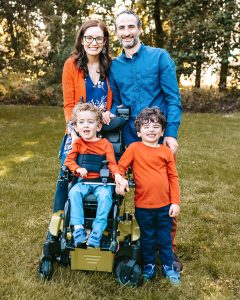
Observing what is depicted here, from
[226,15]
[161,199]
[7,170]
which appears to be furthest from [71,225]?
[226,15]

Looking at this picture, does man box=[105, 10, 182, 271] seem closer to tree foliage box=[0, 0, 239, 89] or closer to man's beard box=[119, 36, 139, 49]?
man's beard box=[119, 36, 139, 49]

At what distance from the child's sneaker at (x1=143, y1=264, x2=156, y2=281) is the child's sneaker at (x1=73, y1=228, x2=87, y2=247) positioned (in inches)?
28.2

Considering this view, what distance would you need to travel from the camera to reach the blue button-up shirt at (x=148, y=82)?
3.51m

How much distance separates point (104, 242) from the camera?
3.31 meters

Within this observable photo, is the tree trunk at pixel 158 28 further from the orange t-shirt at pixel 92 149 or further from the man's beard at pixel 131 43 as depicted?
the orange t-shirt at pixel 92 149

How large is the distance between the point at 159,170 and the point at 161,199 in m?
0.22

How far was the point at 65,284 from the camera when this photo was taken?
11.4 ft

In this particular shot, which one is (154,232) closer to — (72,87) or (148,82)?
(148,82)

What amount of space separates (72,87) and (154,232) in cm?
136

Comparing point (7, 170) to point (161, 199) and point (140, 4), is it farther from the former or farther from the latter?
point (140, 4)

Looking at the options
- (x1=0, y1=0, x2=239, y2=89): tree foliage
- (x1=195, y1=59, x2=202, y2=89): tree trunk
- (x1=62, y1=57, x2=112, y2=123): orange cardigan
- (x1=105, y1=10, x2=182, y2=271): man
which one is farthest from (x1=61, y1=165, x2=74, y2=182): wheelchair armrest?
(x1=195, y1=59, x2=202, y2=89): tree trunk

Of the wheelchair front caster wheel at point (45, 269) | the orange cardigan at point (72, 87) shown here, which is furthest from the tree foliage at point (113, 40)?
the wheelchair front caster wheel at point (45, 269)

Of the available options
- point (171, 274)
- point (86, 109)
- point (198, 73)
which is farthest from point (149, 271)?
point (198, 73)

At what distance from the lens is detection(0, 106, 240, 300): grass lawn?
3.43 metres
